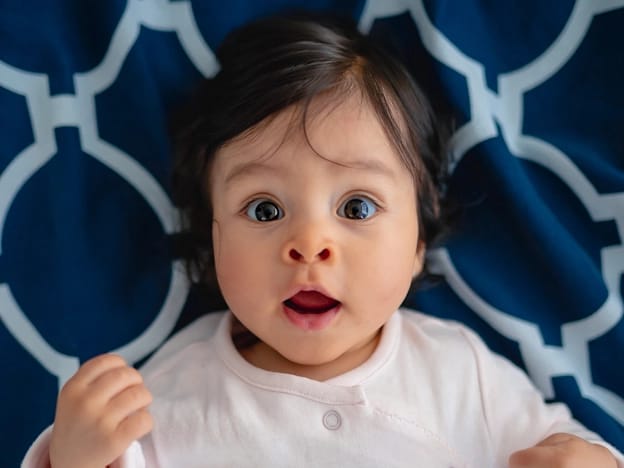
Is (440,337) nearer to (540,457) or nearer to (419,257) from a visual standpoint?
(419,257)

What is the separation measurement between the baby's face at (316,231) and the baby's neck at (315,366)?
0.20 feet

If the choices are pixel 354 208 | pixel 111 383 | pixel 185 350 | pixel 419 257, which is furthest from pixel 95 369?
pixel 419 257

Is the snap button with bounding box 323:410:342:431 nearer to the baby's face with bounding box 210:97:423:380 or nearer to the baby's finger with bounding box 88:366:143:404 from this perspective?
the baby's face with bounding box 210:97:423:380

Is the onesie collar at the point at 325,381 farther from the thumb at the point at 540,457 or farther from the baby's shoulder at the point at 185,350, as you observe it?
the thumb at the point at 540,457

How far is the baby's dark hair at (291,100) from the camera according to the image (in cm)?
94

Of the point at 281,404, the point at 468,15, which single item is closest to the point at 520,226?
the point at 468,15

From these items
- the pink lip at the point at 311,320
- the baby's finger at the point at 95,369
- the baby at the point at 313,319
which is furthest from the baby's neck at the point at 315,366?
the baby's finger at the point at 95,369

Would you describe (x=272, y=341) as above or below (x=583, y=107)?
below

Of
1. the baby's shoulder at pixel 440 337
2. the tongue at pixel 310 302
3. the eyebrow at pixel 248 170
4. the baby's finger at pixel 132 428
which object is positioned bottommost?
the baby's shoulder at pixel 440 337

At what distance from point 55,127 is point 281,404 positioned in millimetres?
521

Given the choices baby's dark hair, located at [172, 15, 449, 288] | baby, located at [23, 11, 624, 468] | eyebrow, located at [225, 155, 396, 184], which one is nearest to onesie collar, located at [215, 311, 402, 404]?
baby, located at [23, 11, 624, 468]

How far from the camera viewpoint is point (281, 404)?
99 centimetres

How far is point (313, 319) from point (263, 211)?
0.14 metres

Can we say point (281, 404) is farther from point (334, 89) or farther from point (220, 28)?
point (220, 28)
